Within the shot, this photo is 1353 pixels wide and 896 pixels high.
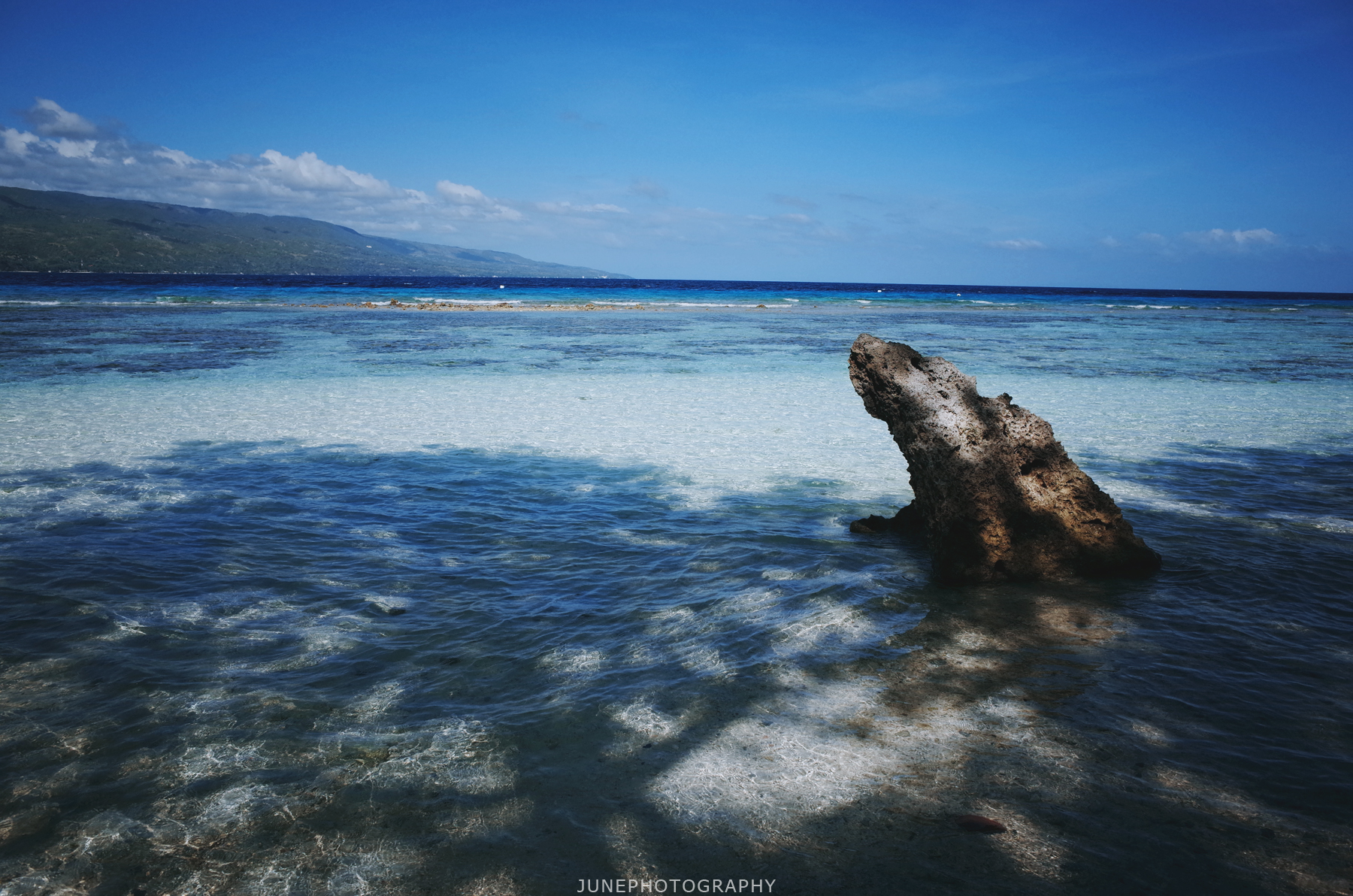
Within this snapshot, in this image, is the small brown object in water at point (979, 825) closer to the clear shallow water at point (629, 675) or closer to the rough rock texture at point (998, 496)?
the clear shallow water at point (629, 675)

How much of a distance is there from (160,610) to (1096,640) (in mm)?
6324

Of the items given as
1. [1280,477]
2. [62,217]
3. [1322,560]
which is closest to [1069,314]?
[1280,477]

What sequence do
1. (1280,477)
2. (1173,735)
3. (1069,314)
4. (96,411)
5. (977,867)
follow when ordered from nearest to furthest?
(977,867) → (1173,735) → (1280,477) → (96,411) → (1069,314)

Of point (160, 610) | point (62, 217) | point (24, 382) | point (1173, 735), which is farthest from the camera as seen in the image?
point (62, 217)

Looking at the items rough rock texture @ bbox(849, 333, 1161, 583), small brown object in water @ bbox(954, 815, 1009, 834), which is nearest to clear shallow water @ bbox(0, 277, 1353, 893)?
small brown object in water @ bbox(954, 815, 1009, 834)

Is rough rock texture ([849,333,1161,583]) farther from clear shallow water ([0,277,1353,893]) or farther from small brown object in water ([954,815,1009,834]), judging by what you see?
small brown object in water ([954,815,1009,834])

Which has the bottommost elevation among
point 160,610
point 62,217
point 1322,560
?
point 160,610

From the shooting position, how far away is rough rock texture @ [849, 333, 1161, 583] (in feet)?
18.4

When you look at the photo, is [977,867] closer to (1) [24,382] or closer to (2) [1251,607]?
(2) [1251,607]

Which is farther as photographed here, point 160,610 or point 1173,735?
point 160,610

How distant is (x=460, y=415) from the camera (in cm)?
1264

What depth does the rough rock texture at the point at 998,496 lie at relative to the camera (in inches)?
221

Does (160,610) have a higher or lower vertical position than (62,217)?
lower

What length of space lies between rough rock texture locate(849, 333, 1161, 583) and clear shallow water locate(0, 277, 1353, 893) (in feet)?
1.04
